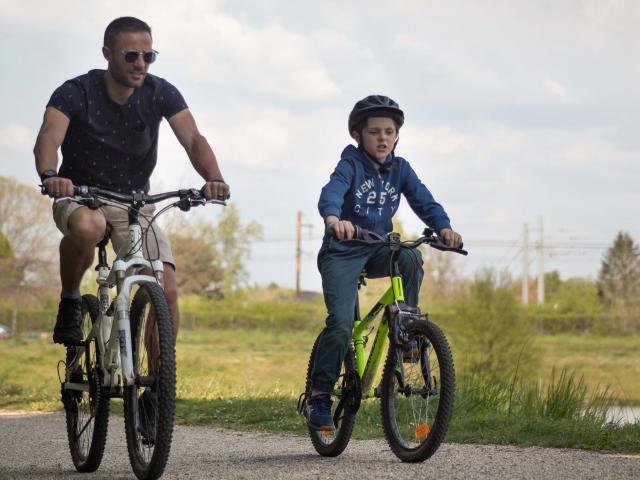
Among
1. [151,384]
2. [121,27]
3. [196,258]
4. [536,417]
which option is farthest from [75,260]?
[196,258]

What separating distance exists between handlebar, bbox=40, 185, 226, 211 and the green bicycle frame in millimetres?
1071

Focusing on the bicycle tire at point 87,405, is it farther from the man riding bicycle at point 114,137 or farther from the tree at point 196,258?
the tree at point 196,258

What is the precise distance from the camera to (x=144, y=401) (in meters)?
4.79

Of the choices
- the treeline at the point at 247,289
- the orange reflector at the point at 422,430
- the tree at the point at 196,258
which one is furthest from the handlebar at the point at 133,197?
the tree at the point at 196,258

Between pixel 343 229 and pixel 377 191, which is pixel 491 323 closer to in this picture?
pixel 377 191

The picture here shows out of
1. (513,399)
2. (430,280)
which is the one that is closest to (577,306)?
(430,280)

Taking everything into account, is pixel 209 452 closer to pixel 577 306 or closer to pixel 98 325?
pixel 98 325

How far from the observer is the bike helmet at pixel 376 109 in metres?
5.62

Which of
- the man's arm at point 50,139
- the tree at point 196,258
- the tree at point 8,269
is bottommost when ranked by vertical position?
the man's arm at point 50,139

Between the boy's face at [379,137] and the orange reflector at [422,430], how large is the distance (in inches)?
55.6

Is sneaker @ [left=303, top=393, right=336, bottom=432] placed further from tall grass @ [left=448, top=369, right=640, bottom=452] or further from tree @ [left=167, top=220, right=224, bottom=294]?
tree @ [left=167, top=220, right=224, bottom=294]

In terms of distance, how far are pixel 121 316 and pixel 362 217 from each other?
1.45 meters

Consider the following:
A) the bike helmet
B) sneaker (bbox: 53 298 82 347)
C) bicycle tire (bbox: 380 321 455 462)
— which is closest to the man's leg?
sneaker (bbox: 53 298 82 347)

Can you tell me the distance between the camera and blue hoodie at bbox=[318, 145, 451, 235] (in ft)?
18.4
